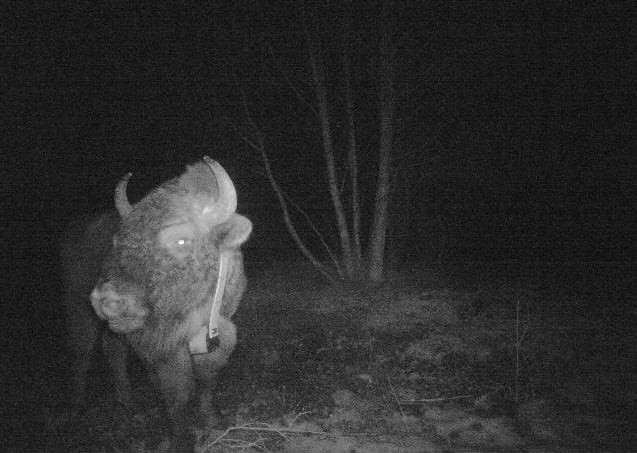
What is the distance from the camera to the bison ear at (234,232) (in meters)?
3.64

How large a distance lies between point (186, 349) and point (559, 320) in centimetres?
577

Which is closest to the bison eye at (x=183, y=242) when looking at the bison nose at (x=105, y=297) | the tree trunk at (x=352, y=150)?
the bison nose at (x=105, y=297)

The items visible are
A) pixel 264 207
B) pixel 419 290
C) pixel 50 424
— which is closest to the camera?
pixel 50 424

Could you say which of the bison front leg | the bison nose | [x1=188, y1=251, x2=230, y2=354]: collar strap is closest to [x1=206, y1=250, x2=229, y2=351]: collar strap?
[x1=188, y1=251, x2=230, y2=354]: collar strap

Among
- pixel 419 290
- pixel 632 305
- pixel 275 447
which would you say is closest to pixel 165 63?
pixel 419 290

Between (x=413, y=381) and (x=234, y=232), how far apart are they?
2988mm

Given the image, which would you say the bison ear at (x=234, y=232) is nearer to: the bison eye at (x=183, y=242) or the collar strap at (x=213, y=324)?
the collar strap at (x=213, y=324)

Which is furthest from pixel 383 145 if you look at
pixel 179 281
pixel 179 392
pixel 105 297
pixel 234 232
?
pixel 105 297

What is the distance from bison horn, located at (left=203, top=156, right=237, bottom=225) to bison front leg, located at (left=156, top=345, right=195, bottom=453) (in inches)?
44.2

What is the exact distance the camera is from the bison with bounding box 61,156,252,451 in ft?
10.7

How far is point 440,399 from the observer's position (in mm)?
4820

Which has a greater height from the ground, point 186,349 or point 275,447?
point 186,349

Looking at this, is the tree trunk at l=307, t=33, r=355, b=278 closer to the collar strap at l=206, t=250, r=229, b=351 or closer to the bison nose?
the collar strap at l=206, t=250, r=229, b=351

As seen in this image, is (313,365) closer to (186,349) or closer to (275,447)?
(275,447)
